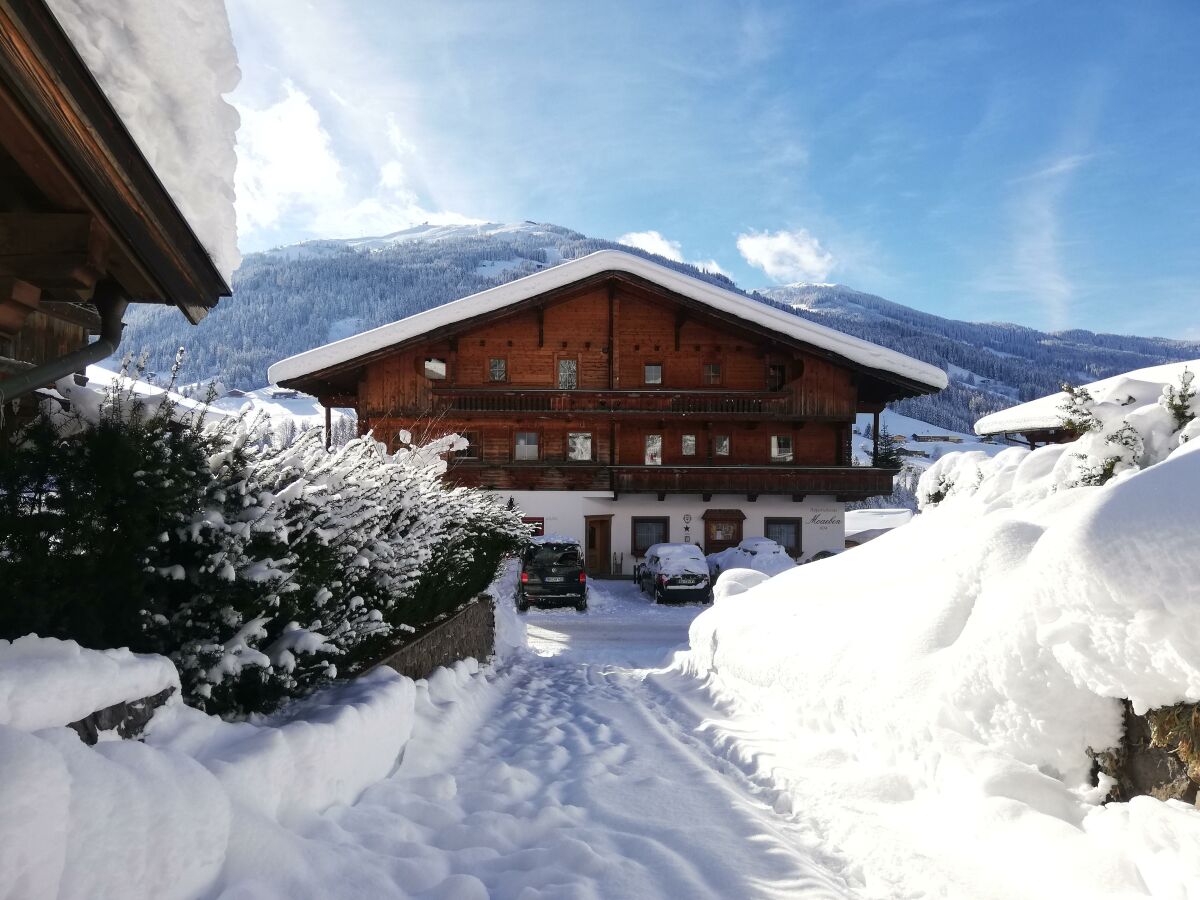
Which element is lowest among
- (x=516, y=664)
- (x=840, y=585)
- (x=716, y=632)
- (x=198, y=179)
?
(x=516, y=664)

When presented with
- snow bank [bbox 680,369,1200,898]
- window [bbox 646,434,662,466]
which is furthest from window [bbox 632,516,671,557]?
snow bank [bbox 680,369,1200,898]

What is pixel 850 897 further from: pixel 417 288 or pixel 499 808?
pixel 417 288

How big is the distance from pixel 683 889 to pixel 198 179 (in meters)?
5.21

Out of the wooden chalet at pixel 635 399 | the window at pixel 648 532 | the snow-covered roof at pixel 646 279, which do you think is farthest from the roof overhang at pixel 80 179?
the window at pixel 648 532

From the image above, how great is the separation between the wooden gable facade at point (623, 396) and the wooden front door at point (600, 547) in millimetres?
1461

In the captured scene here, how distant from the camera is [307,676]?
5.06 m

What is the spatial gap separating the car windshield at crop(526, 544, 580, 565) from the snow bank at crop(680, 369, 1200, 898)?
12.9 meters

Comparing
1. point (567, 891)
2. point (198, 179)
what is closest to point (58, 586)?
point (567, 891)

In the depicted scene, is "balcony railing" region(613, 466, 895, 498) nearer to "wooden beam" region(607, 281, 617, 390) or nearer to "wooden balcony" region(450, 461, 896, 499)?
"wooden balcony" region(450, 461, 896, 499)

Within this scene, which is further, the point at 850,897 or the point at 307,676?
the point at 307,676

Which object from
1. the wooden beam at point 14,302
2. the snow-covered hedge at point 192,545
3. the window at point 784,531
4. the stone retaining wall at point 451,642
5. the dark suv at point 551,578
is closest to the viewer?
the snow-covered hedge at point 192,545

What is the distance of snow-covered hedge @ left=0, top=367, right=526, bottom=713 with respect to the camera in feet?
10.8

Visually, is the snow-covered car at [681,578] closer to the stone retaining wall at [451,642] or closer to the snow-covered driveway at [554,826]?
the stone retaining wall at [451,642]

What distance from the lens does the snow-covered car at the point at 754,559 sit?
23.7 metres
